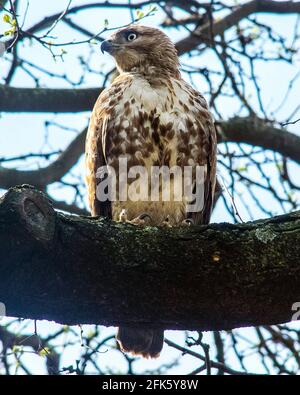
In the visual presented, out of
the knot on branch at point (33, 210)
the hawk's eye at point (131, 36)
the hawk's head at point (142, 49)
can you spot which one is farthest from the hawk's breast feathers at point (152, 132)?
the knot on branch at point (33, 210)

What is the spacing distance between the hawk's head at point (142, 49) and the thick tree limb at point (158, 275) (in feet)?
8.87

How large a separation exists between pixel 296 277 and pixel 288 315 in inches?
7.8

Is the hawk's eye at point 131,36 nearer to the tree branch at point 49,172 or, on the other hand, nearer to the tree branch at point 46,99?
the tree branch at point 46,99

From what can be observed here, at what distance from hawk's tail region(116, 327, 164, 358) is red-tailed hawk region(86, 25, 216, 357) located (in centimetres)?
90

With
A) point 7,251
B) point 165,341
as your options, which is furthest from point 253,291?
point 165,341

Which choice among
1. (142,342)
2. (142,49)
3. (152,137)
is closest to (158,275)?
(142,342)

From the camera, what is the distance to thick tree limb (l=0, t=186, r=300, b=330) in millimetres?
3320

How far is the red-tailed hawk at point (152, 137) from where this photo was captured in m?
5.24

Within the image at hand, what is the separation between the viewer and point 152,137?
523 cm

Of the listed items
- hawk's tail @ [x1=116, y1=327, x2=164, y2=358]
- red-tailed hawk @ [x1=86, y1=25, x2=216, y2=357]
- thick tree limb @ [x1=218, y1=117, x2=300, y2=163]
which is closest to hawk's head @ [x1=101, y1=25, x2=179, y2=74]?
red-tailed hawk @ [x1=86, y1=25, x2=216, y2=357]

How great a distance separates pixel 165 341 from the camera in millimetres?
5191

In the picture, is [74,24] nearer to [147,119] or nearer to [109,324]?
[147,119]

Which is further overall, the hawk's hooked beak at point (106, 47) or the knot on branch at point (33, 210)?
the hawk's hooked beak at point (106, 47)

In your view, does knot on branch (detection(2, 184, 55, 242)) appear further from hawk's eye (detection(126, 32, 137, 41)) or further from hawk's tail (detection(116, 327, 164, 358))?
hawk's eye (detection(126, 32, 137, 41))
